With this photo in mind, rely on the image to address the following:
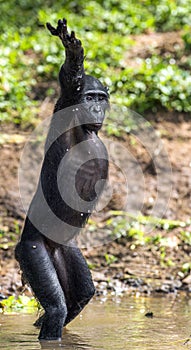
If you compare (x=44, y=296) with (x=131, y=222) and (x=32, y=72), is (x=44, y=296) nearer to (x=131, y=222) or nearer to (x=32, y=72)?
(x=131, y=222)

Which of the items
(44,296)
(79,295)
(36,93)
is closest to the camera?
(44,296)

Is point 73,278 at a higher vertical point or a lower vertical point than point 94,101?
lower

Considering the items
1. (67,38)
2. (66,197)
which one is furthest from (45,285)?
(67,38)

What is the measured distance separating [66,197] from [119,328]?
121 cm

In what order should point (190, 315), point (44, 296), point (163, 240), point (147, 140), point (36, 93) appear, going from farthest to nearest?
point (36, 93), point (147, 140), point (163, 240), point (190, 315), point (44, 296)

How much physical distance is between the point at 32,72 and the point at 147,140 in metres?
2.55

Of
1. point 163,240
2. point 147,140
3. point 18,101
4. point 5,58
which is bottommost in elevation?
point 163,240

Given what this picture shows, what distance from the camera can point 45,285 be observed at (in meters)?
5.37

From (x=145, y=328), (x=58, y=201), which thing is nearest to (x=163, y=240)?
(x=145, y=328)

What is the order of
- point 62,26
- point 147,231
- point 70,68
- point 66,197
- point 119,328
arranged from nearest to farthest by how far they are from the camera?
point 62,26 < point 70,68 < point 66,197 < point 119,328 < point 147,231

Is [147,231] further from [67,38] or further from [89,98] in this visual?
[67,38]

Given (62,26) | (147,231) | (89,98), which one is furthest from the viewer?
(147,231)

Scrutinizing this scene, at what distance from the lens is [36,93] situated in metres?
11.4

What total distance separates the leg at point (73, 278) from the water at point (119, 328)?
0.78 feet
